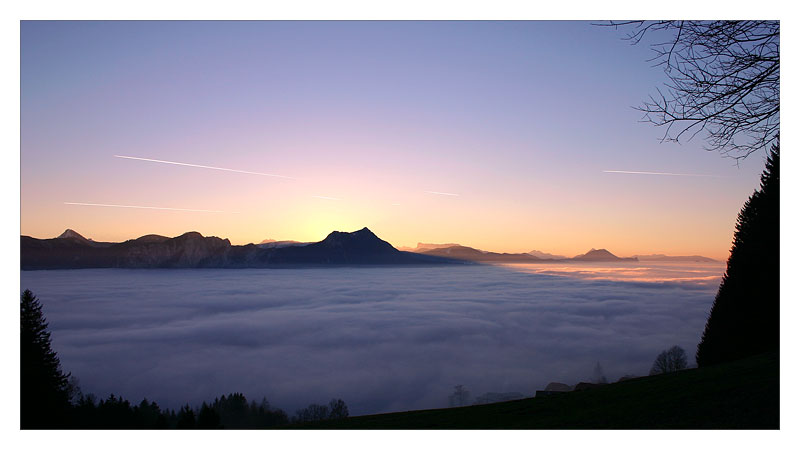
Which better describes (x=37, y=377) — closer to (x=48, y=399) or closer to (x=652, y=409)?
(x=48, y=399)

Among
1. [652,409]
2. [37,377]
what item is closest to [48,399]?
[37,377]

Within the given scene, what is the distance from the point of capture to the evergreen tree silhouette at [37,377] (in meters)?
17.3

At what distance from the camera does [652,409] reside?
Answer: 10.3m

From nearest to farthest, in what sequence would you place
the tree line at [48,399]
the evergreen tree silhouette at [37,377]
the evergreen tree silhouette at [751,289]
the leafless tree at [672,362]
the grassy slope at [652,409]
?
the grassy slope at [652,409], the tree line at [48,399], the evergreen tree silhouette at [37,377], the evergreen tree silhouette at [751,289], the leafless tree at [672,362]

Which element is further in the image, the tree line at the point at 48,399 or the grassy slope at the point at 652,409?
the tree line at the point at 48,399

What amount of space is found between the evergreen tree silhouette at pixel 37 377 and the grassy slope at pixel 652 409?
12523mm

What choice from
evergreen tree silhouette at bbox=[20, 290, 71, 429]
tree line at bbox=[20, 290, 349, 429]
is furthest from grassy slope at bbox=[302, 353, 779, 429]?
evergreen tree silhouette at bbox=[20, 290, 71, 429]

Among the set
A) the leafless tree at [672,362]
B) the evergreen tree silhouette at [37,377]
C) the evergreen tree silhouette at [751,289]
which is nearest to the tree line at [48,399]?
the evergreen tree silhouette at [37,377]

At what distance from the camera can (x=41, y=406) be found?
1891 centimetres

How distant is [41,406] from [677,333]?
409 ft

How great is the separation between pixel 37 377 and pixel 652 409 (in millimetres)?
26910

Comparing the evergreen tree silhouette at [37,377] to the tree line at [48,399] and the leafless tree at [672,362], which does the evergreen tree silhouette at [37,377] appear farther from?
the leafless tree at [672,362]
